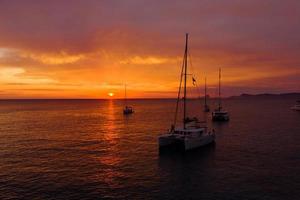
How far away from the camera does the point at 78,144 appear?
61.1 meters

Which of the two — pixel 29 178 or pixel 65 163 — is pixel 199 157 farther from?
pixel 29 178

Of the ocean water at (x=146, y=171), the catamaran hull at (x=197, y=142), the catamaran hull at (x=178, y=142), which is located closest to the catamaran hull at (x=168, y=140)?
the catamaran hull at (x=178, y=142)

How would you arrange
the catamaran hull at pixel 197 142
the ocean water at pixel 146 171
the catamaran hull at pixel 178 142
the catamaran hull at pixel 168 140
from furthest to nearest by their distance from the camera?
the catamaran hull at pixel 168 140 < the catamaran hull at pixel 197 142 < the catamaran hull at pixel 178 142 < the ocean water at pixel 146 171

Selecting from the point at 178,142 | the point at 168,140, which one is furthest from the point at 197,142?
the point at 168,140

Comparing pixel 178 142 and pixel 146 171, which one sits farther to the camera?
pixel 178 142

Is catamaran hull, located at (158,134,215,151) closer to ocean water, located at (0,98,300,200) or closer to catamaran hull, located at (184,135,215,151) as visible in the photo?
catamaran hull, located at (184,135,215,151)

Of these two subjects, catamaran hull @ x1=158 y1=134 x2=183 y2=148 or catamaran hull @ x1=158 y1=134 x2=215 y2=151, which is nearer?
catamaran hull @ x1=158 y1=134 x2=215 y2=151

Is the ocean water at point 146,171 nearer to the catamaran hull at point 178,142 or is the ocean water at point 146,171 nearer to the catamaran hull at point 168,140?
the catamaran hull at point 178,142

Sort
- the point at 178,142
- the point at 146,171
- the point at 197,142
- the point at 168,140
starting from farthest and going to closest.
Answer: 1. the point at 197,142
2. the point at 168,140
3. the point at 178,142
4. the point at 146,171

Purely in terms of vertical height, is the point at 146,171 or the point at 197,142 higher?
the point at 197,142

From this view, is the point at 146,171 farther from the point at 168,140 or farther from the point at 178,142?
the point at 178,142

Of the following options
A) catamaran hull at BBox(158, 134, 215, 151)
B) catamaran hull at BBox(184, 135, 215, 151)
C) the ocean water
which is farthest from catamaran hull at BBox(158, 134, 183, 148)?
the ocean water

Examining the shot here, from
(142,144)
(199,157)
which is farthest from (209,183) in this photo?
(142,144)

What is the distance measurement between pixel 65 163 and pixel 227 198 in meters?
26.3
